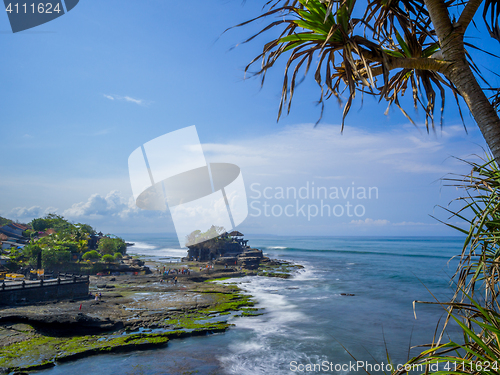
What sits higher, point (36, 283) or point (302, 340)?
point (36, 283)

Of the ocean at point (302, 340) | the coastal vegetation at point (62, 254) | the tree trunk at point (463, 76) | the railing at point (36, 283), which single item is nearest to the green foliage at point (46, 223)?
the coastal vegetation at point (62, 254)

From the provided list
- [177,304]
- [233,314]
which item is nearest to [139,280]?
[177,304]

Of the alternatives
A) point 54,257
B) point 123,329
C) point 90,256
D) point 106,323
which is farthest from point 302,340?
→ point 90,256

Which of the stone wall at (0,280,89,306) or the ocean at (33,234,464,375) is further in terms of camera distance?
the stone wall at (0,280,89,306)

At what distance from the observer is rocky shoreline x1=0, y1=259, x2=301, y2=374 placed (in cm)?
1223

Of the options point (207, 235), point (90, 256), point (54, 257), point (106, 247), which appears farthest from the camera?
point (207, 235)

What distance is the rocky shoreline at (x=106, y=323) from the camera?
12227mm

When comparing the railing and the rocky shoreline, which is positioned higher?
the railing

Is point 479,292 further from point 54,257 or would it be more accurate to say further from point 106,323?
point 54,257

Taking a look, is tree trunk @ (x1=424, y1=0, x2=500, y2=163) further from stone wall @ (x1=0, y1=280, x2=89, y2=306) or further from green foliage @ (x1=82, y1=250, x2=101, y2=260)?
green foliage @ (x1=82, y1=250, x2=101, y2=260)

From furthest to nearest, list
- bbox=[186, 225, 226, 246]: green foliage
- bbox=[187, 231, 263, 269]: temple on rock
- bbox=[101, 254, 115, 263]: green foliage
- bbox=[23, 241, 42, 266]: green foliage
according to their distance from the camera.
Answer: bbox=[186, 225, 226, 246]: green foliage, bbox=[187, 231, 263, 269]: temple on rock, bbox=[101, 254, 115, 263]: green foliage, bbox=[23, 241, 42, 266]: green foliage

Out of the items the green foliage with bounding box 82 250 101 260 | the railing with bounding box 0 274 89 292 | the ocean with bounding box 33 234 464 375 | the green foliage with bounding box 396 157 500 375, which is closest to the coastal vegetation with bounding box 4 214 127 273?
the green foliage with bounding box 82 250 101 260

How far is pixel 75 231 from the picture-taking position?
140ft

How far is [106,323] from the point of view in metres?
15.0
